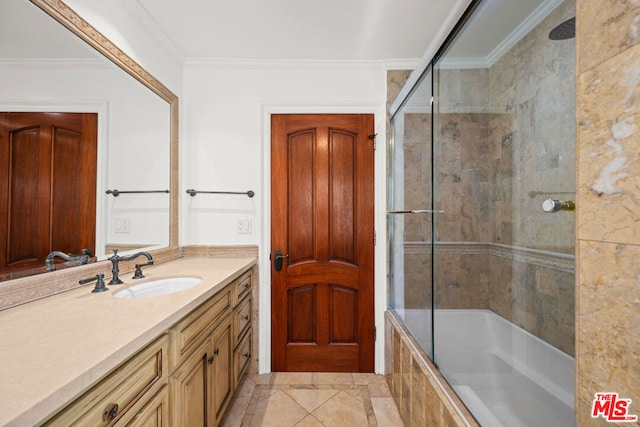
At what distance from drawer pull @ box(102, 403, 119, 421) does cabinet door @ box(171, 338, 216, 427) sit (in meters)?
0.29

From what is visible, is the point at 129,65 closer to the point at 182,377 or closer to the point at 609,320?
the point at 182,377

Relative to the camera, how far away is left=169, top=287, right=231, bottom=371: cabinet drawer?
3.28 ft

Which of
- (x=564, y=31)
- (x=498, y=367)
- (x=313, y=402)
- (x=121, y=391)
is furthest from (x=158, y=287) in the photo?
(x=564, y=31)

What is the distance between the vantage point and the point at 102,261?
1382 millimetres

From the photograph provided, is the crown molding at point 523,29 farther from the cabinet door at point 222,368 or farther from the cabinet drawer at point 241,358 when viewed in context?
the cabinet drawer at point 241,358

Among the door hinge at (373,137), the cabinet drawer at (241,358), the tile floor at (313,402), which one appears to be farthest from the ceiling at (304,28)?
the tile floor at (313,402)

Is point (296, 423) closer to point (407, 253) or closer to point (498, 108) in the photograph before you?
point (407, 253)

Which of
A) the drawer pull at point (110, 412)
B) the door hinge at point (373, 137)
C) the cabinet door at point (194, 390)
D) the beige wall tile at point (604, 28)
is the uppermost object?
the door hinge at point (373, 137)

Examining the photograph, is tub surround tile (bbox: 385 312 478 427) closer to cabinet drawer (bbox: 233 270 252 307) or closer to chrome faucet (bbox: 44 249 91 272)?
cabinet drawer (bbox: 233 270 252 307)

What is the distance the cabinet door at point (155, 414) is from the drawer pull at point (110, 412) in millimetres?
50

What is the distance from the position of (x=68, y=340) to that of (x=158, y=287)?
2.54ft

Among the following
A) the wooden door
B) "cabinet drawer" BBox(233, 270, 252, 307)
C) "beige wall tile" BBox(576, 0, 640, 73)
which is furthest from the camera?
the wooden door

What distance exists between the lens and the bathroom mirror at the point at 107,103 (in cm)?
103

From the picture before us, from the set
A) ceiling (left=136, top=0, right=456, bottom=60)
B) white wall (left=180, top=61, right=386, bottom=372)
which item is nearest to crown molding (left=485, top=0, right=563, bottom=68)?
ceiling (left=136, top=0, right=456, bottom=60)
